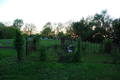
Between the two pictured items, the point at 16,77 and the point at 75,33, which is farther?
the point at 75,33

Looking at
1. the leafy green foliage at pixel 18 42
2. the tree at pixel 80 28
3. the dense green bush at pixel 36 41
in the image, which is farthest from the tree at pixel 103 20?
the leafy green foliage at pixel 18 42

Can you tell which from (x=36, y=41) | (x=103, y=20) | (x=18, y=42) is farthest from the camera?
(x=103, y=20)

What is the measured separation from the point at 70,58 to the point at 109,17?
1170 inches

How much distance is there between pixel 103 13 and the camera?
29750mm

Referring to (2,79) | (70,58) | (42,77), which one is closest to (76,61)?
(70,58)

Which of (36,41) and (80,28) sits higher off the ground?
(80,28)

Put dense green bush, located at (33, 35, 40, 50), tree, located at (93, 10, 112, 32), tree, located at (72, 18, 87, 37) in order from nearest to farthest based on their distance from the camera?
dense green bush, located at (33, 35, 40, 50) < tree, located at (93, 10, 112, 32) < tree, located at (72, 18, 87, 37)

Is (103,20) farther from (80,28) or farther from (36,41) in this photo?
(36,41)

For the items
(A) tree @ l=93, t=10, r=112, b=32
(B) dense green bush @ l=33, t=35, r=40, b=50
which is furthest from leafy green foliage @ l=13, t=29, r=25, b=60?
(A) tree @ l=93, t=10, r=112, b=32

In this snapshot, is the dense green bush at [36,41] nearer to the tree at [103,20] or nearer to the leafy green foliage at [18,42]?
the leafy green foliage at [18,42]

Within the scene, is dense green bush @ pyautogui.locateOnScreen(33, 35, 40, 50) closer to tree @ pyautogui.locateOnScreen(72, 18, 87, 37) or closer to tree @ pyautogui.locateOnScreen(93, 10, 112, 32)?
tree @ pyautogui.locateOnScreen(93, 10, 112, 32)

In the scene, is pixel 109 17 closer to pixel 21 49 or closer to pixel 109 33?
pixel 109 33

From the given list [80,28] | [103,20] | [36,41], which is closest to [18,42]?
[36,41]

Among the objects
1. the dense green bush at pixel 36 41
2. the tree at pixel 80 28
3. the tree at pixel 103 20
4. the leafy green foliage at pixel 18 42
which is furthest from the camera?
the tree at pixel 80 28
